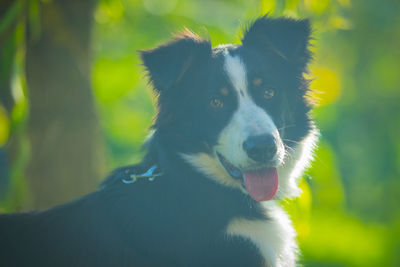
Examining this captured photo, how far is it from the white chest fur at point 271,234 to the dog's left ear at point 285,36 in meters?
1.15

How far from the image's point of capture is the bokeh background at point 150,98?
155 inches

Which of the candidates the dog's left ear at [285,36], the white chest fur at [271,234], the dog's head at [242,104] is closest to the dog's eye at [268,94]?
the dog's head at [242,104]

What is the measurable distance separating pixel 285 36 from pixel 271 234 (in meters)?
1.46

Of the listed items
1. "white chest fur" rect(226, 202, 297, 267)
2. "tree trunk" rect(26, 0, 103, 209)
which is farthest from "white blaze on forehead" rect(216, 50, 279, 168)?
"tree trunk" rect(26, 0, 103, 209)

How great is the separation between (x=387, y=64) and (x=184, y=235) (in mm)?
13410

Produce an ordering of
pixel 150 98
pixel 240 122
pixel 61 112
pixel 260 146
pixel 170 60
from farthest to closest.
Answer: pixel 150 98
pixel 61 112
pixel 170 60
pixel 240 122
pixel 260 146

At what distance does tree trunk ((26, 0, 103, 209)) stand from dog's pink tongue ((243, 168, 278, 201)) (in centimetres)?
249

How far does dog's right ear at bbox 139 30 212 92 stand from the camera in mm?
3072

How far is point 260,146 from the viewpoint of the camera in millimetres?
2840

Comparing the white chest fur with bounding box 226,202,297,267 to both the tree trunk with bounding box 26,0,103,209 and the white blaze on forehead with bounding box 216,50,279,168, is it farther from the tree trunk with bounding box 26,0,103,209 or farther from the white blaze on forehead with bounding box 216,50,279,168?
the tree trunk with bounding box 26,0,103,209

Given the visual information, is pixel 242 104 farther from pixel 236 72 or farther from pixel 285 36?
pixel 285 36

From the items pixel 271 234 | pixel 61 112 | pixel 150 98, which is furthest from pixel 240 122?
pixel 150 98

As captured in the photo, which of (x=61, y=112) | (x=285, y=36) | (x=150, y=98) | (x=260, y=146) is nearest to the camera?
(x=260, y=146)

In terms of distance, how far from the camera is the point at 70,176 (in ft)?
16.0
